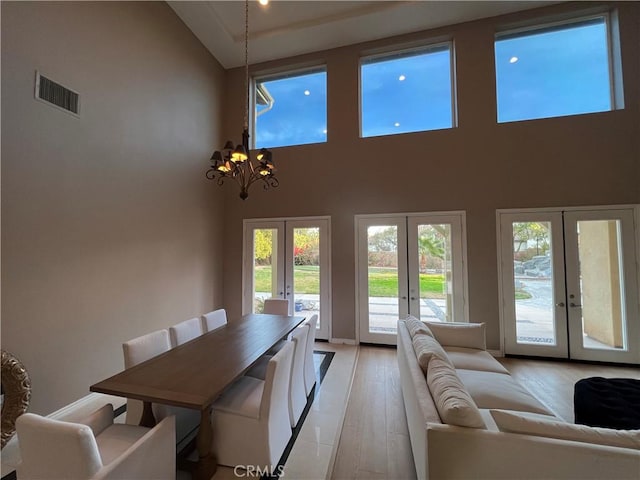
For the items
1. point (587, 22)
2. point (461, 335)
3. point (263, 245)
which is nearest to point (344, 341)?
point (461, 335)

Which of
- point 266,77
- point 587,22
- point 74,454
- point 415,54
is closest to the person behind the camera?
point 74,454

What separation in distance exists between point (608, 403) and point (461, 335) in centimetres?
136

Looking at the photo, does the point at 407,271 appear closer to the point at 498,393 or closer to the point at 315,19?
the point at 498,393

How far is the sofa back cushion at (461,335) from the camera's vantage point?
3154 mm

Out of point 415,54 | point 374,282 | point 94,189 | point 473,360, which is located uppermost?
point 415,54

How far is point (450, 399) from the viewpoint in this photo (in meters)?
1.51

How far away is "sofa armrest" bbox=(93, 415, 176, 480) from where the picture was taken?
4.19ft

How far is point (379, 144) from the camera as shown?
15.8ft

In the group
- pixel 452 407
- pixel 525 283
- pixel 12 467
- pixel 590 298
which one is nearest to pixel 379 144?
Answer: pixel 525 283

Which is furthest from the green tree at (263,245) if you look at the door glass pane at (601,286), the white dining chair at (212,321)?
the door glass pane at (601,286)

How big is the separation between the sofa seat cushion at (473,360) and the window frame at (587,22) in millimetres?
3636

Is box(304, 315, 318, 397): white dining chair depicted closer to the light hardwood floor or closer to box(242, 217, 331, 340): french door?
the light hardwood floor

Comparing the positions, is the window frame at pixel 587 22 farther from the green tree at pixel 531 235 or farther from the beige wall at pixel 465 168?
the green tree at pixel 531 235

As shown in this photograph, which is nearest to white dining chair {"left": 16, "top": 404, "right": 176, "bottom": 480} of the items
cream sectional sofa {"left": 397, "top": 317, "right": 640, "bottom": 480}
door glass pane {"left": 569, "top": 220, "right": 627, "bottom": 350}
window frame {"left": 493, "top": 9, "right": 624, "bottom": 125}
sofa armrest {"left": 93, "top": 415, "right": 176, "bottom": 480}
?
sofa armrest {"left": 93, "top": 415, "right": 176, "bottom": 480}
